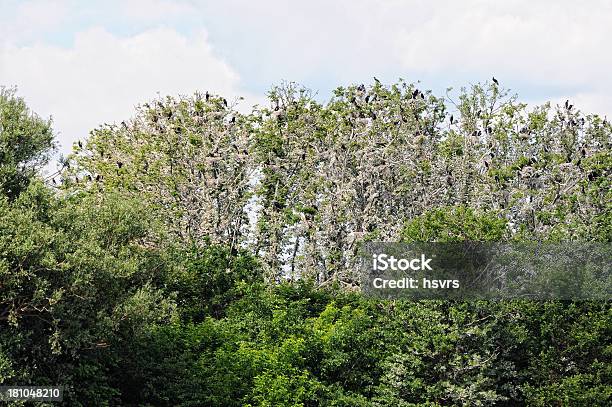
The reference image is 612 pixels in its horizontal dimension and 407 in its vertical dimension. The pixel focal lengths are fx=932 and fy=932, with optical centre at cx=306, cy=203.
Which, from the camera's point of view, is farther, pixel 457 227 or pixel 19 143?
pixel 457 227

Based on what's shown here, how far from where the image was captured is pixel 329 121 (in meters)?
32.4

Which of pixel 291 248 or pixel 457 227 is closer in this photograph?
pixel 457 227

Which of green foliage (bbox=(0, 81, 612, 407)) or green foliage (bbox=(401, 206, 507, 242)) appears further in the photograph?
green foliage (bbox=(401, 206, 507, 242))

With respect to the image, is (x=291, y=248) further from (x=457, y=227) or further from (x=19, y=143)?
(x=19, y=143)

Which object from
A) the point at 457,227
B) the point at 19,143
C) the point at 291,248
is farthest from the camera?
the point at 291,248

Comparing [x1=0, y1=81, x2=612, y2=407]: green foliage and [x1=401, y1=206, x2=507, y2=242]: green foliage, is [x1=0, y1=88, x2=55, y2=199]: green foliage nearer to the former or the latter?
[x1=0, y1=81, x2=612, y2=407]: green foliage

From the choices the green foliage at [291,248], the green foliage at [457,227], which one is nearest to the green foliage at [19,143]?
the green foliage at [291,248]

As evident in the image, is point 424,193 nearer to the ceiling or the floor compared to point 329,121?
nearer to the floor

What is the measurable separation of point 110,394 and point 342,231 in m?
11.2

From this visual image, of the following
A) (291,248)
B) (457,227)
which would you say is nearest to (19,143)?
(457,227)

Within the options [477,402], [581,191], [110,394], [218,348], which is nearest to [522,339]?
[477,402]

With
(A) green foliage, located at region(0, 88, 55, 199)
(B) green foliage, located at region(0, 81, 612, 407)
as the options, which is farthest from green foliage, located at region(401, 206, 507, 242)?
(A) green foliage, located at region(0, 88, 55, 199)

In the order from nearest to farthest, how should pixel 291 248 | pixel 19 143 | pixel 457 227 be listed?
1. pixel 19 143
2. pixel 457 227
3. pixel 291 248

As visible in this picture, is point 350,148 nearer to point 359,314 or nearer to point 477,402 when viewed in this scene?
point 359,314
